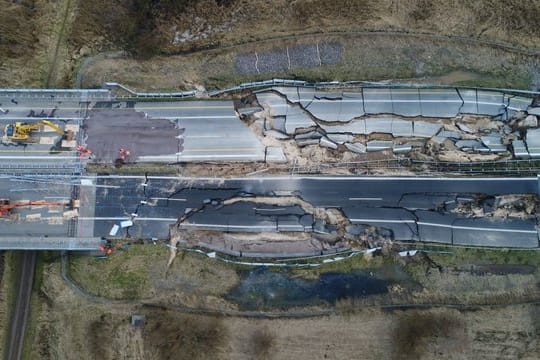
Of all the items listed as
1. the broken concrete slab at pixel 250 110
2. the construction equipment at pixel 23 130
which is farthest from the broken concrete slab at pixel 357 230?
the construction equipment at pixel 23 130

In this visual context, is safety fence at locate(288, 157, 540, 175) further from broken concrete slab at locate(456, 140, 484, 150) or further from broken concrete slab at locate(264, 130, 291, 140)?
broken concrete slab at locate(264, 130, 291, 140)

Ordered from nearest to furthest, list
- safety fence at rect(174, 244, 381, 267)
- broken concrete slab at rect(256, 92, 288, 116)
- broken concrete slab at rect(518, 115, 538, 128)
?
1. safety fence at rect(174, 244, 381, 267)
2. broken concrete slab at rect(518, 115, 538, 128)
3. broken concrete slab at rect(256, 92, 288, 116)

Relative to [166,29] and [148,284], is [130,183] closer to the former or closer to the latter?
[148,284]

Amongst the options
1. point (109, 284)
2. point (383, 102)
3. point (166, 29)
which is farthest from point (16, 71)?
point (383, 102)

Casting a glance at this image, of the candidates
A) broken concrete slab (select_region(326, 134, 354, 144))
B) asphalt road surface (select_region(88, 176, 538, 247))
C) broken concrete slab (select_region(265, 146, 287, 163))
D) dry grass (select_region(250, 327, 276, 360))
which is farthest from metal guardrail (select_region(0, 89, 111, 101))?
dry grass (select_region(250, 327, 276, 360))

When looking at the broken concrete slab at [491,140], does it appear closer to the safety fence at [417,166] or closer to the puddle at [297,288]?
the safety fence at [417,166]

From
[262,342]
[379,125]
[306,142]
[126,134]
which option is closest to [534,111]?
[379,125]
